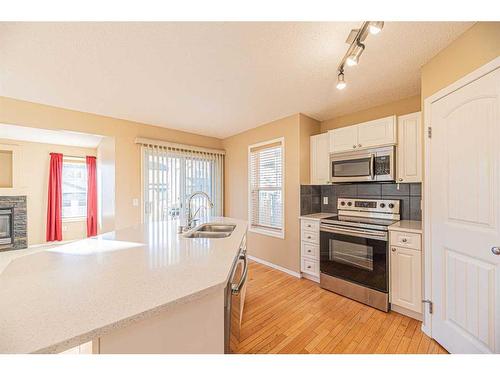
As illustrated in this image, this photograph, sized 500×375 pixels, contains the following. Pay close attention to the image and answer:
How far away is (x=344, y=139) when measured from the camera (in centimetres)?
271

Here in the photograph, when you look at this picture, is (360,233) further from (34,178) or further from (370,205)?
(34,178)

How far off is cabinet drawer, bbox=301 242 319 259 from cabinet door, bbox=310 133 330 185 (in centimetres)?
90

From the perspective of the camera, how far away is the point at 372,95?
2.43m

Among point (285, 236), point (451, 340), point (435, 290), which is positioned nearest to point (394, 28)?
point (435, 290)

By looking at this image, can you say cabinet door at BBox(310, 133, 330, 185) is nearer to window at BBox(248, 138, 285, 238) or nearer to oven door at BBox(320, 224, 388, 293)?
window at BBox(248, 138, 285, 238)

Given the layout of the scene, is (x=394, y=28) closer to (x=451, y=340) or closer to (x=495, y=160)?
(x=495, y=160)

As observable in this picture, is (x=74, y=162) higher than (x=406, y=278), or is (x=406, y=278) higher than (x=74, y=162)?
(x=74, y=162)

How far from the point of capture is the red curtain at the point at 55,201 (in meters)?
4.59

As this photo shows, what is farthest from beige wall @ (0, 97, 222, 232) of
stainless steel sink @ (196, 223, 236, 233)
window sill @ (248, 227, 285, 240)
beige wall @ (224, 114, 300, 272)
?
window sill @ (248, 227, 285, 240)

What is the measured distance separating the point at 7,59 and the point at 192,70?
150cm

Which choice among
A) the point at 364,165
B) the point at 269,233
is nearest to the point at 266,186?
the point at 269,233

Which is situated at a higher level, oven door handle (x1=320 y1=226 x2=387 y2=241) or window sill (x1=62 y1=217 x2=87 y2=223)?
oven door handle (x1=320 y1=226 x2=387 y2=241)

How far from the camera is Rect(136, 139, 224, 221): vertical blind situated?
344cm

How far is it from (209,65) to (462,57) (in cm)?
193
